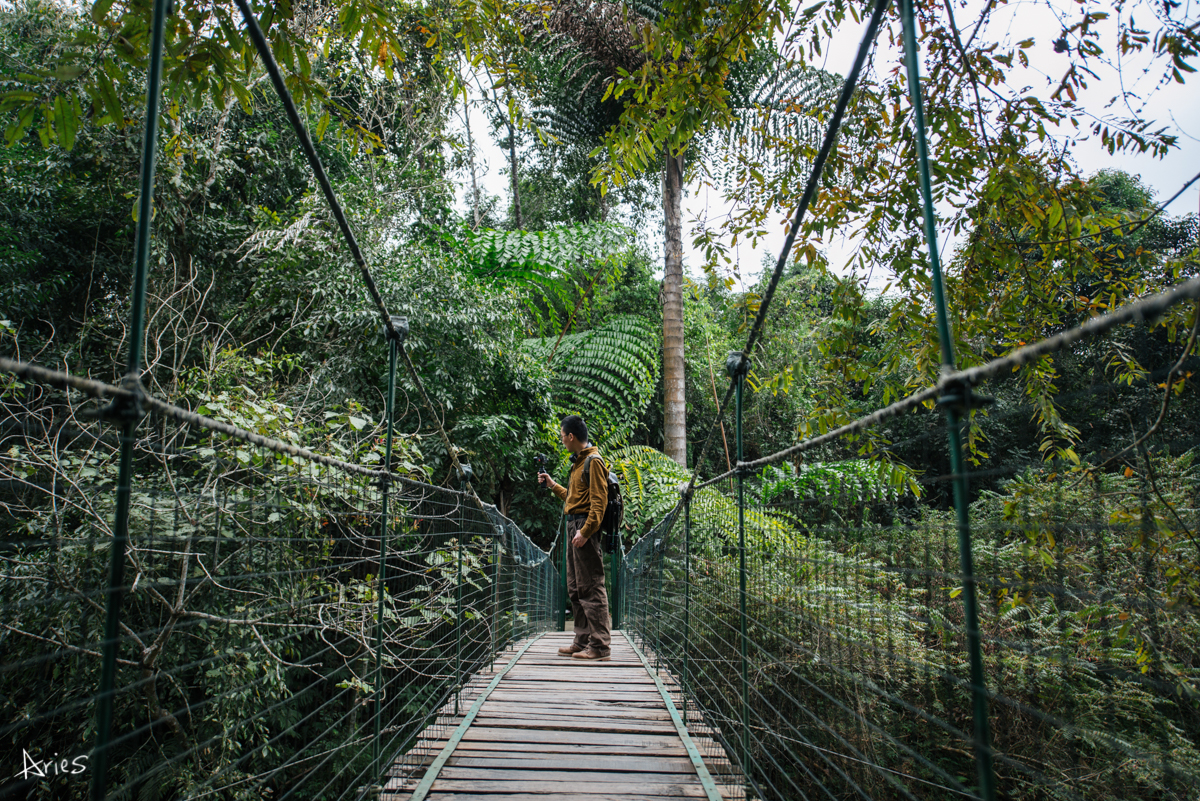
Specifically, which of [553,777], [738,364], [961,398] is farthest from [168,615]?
[961,398]

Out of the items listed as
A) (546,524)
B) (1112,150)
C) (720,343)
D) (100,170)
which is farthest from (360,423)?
(720,343)

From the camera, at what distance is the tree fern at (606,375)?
735 cm

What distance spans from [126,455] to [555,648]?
3.45 m

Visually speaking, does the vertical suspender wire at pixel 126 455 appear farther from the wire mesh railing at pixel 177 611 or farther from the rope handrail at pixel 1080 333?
the rope handrail at pixel 1080 333

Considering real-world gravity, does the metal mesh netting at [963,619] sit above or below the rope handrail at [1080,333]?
below

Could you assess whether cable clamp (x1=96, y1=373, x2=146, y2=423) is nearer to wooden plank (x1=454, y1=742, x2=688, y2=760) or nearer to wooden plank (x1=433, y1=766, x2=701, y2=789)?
wooden plank (x1=433, y1=766, x2=701, y2=789)

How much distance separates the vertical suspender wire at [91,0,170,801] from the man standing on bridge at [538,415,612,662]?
246 centimetres

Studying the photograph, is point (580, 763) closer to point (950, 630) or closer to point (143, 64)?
point (950, 630)

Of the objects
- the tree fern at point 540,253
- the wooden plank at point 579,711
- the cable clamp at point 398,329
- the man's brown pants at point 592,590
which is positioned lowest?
the wooden plank at point 579,711

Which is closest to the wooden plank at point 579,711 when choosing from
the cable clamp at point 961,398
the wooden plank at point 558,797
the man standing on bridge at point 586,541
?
the wooden plank at point 558,797

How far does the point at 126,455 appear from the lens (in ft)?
2.59

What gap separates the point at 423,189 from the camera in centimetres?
591

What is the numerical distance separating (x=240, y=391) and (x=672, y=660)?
267 cm

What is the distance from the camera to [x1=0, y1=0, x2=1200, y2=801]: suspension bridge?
3.75 feet
